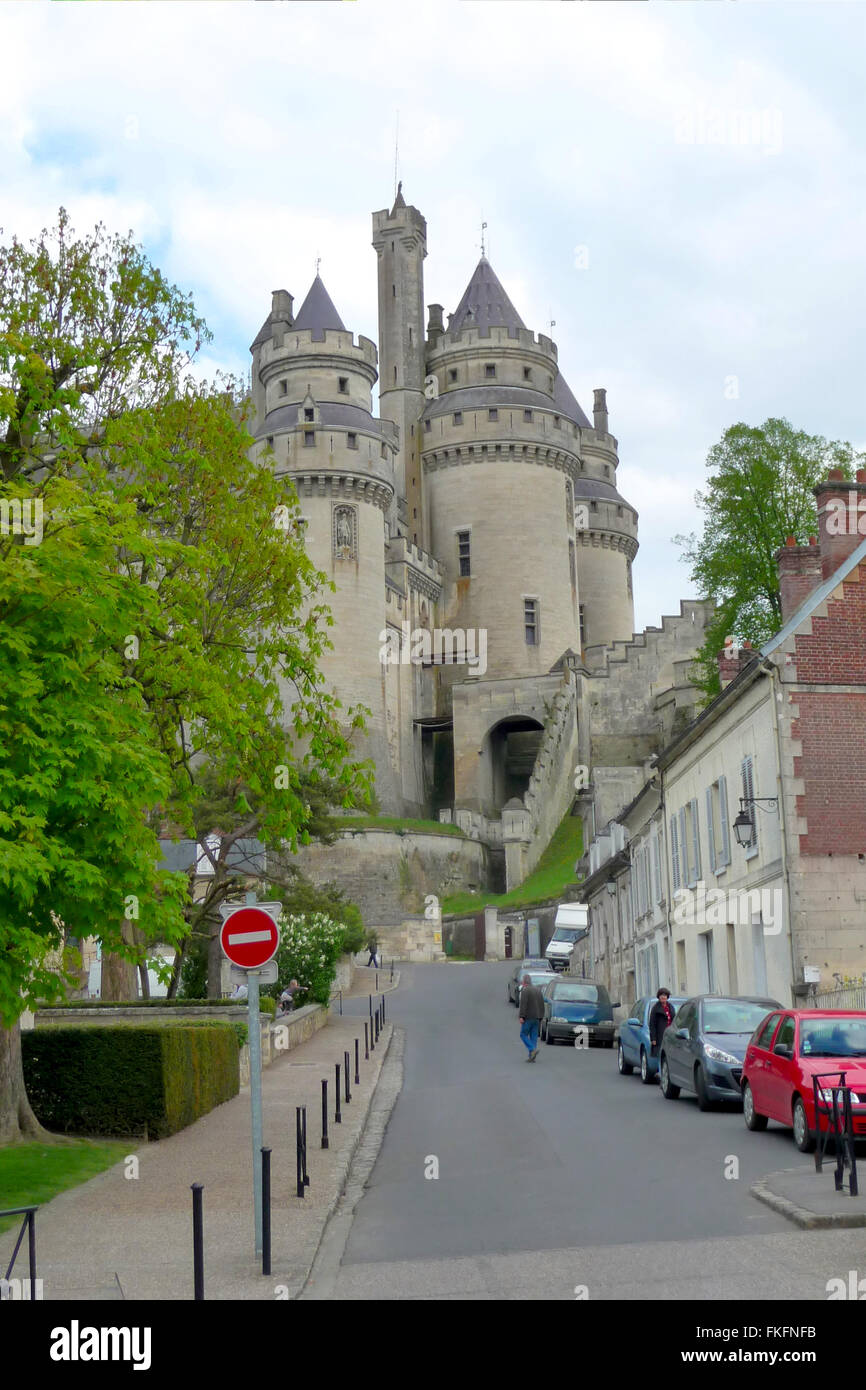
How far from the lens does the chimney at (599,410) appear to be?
338 feet

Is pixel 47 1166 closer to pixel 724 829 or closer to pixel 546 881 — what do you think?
pixel 724 829

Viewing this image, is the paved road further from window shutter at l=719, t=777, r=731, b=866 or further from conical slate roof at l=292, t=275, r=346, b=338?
conical slate roof at l=292, t=275, r=346, b=338

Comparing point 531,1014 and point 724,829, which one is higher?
point 724,829

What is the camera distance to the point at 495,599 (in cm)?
8350

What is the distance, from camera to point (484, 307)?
89688 mm

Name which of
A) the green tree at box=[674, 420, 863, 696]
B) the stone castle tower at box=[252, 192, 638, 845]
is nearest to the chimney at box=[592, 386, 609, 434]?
the stone castle tower at box=[252, 192, 638, 845]

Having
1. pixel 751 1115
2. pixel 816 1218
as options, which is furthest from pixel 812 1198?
pixel 751 1115

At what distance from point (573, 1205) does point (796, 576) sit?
1789cm

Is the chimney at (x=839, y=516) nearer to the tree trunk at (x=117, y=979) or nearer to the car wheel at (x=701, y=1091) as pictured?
the car wheel at (x=701, y=1091)

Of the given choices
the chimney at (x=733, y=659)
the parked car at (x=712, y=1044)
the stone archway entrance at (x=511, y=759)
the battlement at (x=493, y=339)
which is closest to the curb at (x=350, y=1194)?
the parked car at (x=712, y=1044)

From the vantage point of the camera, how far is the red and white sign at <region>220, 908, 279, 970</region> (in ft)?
35.5
